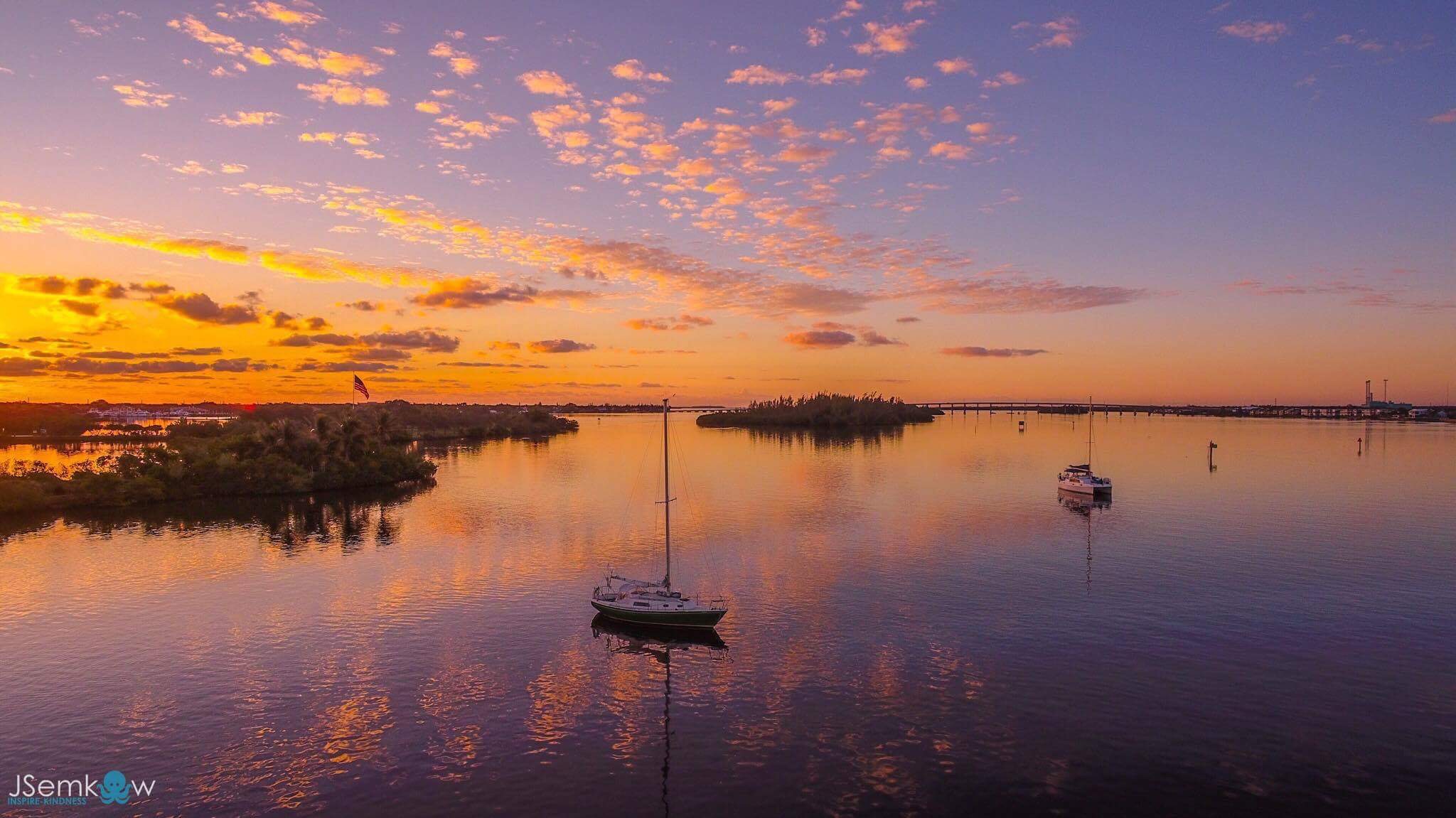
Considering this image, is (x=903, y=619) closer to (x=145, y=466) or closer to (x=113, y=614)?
(x=113, y=614)

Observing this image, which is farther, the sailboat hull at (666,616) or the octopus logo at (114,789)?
the sailboat hull at (666,616)

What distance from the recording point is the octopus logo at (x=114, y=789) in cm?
3081

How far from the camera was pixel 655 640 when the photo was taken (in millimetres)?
50875

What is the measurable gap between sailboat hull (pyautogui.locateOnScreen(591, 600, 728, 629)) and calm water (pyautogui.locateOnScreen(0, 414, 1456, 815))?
159 cm

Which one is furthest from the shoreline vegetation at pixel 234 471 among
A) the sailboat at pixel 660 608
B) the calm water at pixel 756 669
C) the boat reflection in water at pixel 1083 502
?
the boat reflection in water at pixel 1083 502

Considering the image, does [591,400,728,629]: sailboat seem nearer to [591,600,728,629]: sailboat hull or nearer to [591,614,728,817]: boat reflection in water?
[591,600,728,629]: sailboat hull

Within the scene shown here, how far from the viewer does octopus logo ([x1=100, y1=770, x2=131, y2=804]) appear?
3081 centimetres

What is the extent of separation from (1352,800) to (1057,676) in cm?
1347

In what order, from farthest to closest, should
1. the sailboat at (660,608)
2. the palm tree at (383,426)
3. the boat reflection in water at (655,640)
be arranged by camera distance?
the palm tree at (383,426), the sailboat at (660,608), the boat reflection in water at (655,640)

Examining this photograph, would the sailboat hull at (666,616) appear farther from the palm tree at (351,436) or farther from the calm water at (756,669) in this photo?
the palm tree at (351,436)

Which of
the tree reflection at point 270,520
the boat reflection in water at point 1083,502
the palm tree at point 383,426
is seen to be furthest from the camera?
the palm tree at point 383,426

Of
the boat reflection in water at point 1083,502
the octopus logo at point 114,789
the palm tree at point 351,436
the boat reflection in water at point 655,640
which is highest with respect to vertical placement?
the palm tree at point 351,436

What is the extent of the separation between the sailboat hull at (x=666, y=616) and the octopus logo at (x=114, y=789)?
26233 millimetres

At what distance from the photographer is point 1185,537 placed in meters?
80.1
